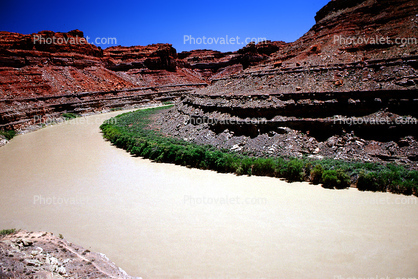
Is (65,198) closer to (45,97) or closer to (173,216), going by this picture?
(173,216)

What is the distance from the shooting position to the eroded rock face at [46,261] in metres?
4.11

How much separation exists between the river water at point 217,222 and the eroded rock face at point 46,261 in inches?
44.6

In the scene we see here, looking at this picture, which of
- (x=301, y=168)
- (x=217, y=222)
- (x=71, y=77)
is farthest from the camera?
(x=71, y=77)

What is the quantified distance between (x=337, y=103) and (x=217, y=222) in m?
9.00

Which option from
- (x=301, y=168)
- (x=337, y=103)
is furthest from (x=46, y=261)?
(x=337, y=103)

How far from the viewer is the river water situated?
560cm

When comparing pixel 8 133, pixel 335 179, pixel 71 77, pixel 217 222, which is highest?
pixel 71 77

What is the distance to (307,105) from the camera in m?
13.6

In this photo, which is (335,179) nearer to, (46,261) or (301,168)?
(301,168)

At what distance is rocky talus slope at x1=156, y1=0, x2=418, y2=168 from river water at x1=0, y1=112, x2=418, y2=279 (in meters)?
3.21

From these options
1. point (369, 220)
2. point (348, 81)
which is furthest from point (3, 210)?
point (348, 81)

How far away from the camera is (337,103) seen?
12961 mm

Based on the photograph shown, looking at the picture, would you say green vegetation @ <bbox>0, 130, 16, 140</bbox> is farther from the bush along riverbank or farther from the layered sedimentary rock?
the bush along riverbank

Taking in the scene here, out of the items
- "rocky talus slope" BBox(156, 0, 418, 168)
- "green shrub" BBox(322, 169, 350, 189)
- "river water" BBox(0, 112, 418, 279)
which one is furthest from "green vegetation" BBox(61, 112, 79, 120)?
"green shrub" BBox(322, 169, 350, 189)
